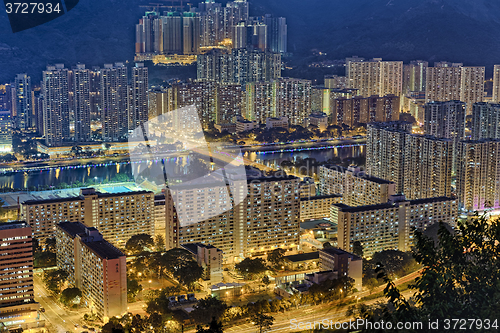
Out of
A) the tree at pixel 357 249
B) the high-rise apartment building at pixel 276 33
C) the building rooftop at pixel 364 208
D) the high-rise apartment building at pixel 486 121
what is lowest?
the tree at pixel 357 249

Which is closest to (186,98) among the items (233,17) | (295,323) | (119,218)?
(233,17)

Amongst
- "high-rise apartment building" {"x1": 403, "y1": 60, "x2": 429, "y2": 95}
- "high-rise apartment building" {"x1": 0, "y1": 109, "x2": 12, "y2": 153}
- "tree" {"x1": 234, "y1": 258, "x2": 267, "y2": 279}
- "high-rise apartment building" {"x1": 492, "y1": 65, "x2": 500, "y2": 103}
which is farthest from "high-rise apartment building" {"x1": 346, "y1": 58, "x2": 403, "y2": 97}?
"tree" {"x1": 234, "y1": 258, "x2": 267, "y2": 279}

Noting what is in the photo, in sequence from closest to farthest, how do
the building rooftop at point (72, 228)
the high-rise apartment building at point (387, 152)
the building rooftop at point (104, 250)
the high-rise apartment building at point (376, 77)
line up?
1. the building rooftop at point (104, 250)
2. the building rooftop at point (72, 228)
3. the high-rise apartment building at point (387, 152)
4. the high-rise apartment building at point (376, 77)

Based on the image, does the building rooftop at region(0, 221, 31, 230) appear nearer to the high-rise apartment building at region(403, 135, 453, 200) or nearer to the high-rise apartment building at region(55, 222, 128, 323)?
the high-rise apartment building at region(55, 222, 128, 323)

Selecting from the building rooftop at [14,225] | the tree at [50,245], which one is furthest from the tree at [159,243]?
the building rooftop at [14,225]

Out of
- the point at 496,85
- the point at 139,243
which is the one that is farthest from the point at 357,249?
the point at 496,85

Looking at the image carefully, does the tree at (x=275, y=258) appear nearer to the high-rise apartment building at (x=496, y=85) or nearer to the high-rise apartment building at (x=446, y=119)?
the high-rise apartment building at (x=446, y=119)

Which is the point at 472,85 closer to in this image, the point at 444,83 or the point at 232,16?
the point at 444,83
